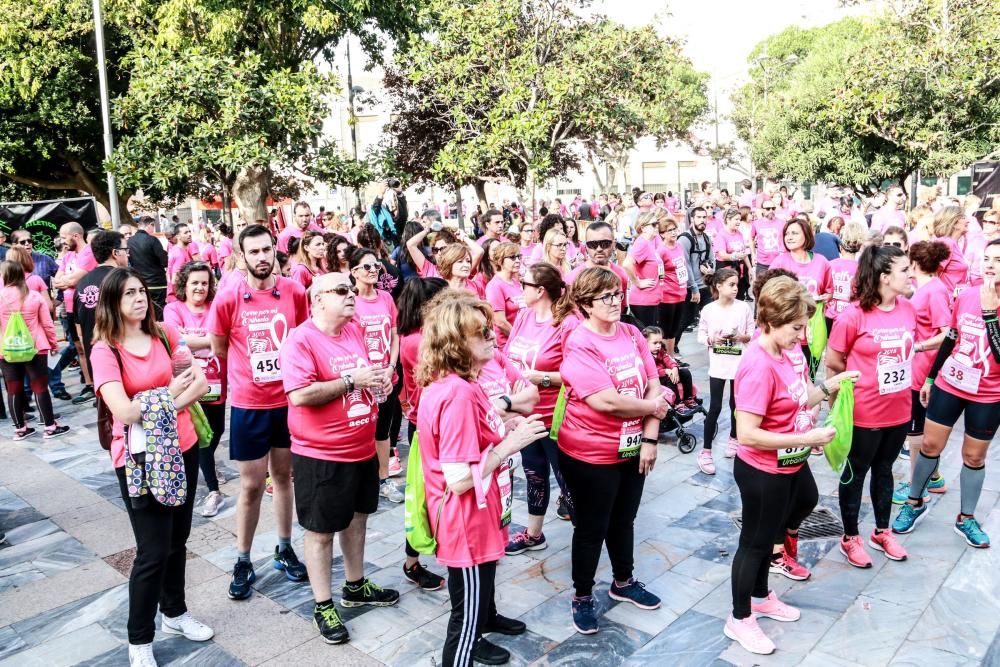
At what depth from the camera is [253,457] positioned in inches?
177

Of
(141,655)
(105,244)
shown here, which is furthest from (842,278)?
A: (105,244)

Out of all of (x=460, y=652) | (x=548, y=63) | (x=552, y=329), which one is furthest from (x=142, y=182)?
(x=460, y=652)

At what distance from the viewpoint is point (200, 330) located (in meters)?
5.79

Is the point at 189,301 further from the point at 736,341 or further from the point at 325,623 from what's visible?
the point at 736,341

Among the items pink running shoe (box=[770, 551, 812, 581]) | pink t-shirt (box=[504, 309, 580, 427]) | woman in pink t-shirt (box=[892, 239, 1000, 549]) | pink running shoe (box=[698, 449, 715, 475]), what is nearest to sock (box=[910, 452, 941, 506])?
woman in pink t-shirt (box=[892, 239, 1000, 549])

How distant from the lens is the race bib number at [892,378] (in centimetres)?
444

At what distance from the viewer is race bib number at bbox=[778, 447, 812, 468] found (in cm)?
362

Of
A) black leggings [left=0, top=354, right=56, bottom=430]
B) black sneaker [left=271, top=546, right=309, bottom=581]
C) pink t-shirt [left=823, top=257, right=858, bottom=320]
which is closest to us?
black sneaker [left=271, top=546, right=309, bottom=581]

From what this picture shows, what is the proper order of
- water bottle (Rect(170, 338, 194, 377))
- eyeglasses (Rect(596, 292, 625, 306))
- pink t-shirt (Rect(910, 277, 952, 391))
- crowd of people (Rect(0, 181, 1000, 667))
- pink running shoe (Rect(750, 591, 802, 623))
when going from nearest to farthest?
1. crowd of people (Rect(0, 181, 1000, 667))
2. eyeglasses (Rect(596, 292, 625, 306))
3. water bottle (Rect(170, 338, 194, 377))
4. pink running shoe (Rect(750, 591, 802, 623))
5. pink t-shirt (Rect(910, 277, 952, 391))

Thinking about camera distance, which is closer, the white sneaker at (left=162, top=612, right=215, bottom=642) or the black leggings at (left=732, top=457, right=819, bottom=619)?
the black leggings at (left=732, top=457, right=819, bottom=619)

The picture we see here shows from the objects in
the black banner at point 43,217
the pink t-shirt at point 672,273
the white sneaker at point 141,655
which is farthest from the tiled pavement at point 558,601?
the black banner at point 43,217

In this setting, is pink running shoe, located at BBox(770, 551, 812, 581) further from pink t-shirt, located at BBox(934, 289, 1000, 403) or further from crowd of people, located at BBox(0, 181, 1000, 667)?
pink t-shirt, located at BBox(934, 289, 1000, 403)

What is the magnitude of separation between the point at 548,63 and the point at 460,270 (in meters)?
12.1

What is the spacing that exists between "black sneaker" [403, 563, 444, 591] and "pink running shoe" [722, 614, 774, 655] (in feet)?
5.54
